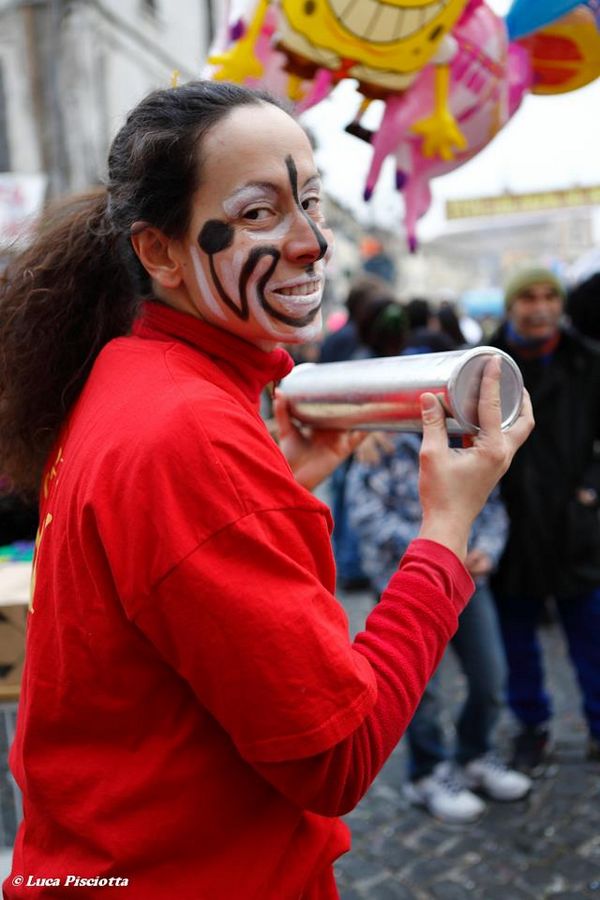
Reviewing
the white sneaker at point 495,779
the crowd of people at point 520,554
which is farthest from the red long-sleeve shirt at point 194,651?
the white sneaker at point 495,779

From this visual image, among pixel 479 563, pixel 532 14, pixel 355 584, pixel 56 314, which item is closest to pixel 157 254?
pixel 56 314

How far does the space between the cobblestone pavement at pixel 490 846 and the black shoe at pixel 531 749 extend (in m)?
0.05

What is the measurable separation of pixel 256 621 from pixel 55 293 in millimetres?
775

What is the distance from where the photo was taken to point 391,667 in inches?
42.2

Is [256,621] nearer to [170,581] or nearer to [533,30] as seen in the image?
[170,581]

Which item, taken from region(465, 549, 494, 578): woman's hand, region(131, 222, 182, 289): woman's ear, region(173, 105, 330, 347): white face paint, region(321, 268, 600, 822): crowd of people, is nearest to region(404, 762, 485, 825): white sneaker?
region(321, 268, 600, 822): crowd of people

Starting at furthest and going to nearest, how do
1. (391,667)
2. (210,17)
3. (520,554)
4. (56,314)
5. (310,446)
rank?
(210,17)
(520,554)
(310,446)
(56,314)
(391,667)

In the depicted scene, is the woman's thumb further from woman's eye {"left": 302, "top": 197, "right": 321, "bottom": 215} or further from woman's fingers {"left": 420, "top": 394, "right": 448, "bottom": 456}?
woman's eye {"left": 302, "top": 197, "right": 321, "bottom": 215}

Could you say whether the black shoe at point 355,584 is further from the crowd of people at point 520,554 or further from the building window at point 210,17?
the building window at point 210,17

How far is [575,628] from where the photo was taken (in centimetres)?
333

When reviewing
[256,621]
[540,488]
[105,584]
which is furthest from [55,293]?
[540,488]

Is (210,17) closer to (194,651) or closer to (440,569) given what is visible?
(440,569)

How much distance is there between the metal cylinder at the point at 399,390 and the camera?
1.19 metres

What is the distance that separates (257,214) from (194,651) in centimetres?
58
